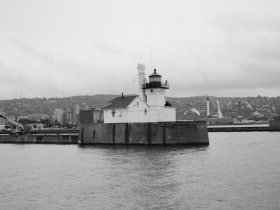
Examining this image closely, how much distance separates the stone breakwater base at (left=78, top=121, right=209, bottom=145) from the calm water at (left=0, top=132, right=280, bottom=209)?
6.72m

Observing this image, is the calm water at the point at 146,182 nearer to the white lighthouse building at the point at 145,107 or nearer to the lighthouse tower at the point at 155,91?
the white lighthouse building at the point at 145,107

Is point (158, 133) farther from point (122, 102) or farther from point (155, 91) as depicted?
point (122, 102)

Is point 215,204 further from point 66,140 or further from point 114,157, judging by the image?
point 66,140

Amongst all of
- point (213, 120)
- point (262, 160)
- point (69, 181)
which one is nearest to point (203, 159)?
point (262, 160)

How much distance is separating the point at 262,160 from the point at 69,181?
44.0 feet

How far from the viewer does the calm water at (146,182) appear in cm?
1616

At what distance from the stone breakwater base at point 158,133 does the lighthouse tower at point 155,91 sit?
343cm

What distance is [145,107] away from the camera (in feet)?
129

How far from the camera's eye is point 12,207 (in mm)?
16125

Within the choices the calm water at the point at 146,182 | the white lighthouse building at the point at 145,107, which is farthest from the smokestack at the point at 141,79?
the calm water at the point at 146,182

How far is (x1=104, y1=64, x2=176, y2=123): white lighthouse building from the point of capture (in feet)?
128

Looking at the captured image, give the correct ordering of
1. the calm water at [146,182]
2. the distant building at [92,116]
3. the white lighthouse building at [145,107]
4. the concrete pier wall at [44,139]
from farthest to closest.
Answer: the distant building at [92,116] < the concrete pier wall at [44,139] < the white lighthouse building at [145,107] < the calm water at [146,182]

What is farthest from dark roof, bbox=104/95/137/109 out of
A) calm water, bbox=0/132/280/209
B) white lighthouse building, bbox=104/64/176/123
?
calm water, bbox=0/132/280/209

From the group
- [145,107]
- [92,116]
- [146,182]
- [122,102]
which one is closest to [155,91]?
[145,107]
